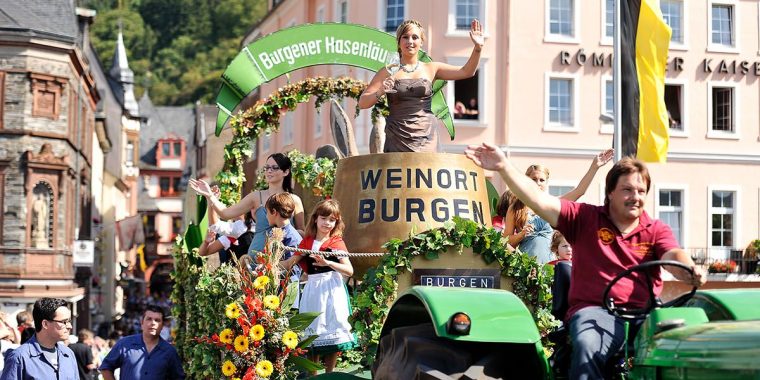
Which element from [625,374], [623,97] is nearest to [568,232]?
[625,374]

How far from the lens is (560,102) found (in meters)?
40.1

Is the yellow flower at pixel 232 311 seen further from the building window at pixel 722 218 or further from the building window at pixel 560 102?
the building window at pixel 722 218

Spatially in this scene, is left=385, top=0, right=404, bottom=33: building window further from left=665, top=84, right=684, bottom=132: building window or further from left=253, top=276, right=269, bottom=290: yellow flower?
left=253, top=276, right=269, bottom=290: yellow flower

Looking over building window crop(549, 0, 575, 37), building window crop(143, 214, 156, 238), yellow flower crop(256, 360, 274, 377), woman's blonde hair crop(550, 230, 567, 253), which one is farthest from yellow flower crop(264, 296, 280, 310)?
building window crop(143, 214, 156, 238)

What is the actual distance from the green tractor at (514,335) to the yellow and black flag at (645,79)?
12.7m

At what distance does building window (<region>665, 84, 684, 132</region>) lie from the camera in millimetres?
40781

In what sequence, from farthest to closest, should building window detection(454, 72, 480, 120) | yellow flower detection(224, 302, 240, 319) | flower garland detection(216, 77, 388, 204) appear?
building window detection(454, 72, 480, 120) → flower garland detection(216, 77, 388, 204) → yellow flower detection(224, 302, 240, 319)

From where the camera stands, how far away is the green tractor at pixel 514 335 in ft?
15.7

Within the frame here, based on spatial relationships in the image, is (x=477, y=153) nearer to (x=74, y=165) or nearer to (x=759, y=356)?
(x=759, y=356)

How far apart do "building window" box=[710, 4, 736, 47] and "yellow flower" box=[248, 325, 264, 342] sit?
35.0 m

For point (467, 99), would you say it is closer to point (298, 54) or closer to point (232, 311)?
point (298, 54)

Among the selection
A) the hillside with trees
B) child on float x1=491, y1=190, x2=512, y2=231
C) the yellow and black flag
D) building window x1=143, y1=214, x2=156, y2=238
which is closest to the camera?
child on float x1=491, y1=190, x2=512, y2=231

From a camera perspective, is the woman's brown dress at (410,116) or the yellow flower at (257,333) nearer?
the yellow flower at (257,333)

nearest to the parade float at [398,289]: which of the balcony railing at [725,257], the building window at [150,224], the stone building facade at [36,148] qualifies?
the balcony railing at [725,257]
